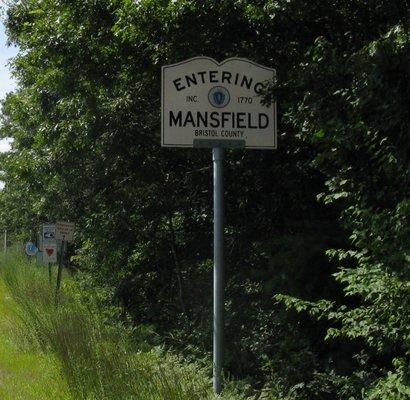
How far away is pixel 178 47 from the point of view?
6.83 meters

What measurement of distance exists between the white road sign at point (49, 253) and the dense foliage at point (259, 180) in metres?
4.80

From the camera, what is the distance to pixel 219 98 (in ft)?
17.5

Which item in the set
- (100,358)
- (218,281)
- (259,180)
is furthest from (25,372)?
(218,281)

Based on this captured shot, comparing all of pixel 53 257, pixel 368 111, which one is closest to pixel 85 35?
pixel 368 111

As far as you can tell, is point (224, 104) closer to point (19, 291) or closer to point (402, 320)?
point (402, 320)

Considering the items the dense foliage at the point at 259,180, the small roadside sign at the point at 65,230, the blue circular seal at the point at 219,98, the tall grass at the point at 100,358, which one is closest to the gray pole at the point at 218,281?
the tall grass at the point at 100,358

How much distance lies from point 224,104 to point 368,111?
1.26 meters

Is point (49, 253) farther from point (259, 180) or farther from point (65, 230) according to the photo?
point (259, 180)

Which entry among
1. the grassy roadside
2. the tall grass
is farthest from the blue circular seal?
the grassy roadside

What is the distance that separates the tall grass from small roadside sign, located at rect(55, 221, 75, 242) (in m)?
4.58

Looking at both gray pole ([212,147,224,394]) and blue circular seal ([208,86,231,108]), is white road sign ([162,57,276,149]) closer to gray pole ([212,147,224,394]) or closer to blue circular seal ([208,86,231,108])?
blue circular seal ([208,86,231,108])

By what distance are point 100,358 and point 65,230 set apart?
974 cm

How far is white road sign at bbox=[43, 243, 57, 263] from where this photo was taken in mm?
17328

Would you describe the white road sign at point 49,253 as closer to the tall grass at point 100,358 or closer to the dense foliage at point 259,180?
the dense foliage at point 259,180
